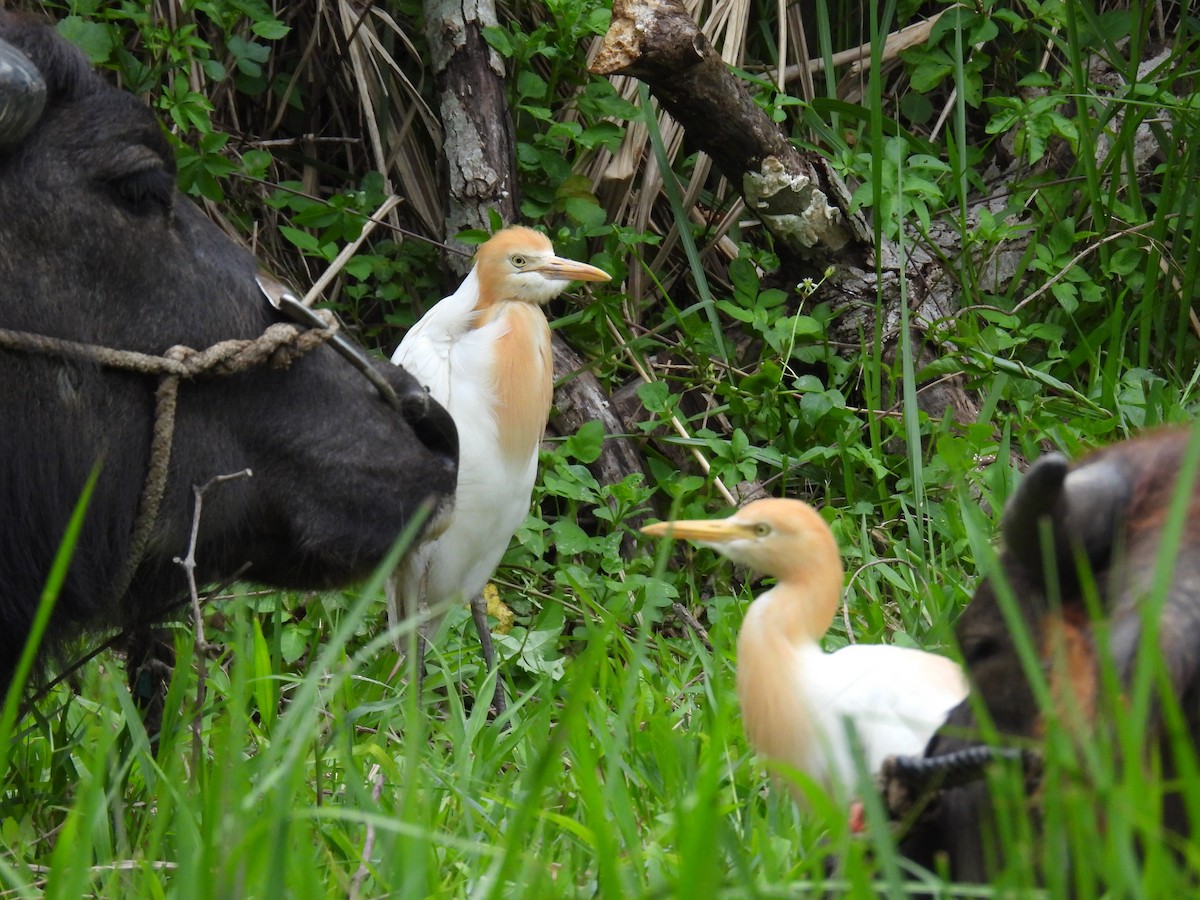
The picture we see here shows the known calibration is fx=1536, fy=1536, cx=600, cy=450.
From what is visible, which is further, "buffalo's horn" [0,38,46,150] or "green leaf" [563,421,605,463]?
"green leaf" [563,421,605,463]

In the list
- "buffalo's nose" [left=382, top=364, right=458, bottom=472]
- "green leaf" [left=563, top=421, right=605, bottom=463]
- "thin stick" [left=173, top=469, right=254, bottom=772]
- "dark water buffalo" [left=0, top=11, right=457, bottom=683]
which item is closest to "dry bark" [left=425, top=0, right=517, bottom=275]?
"green leaf" [left=563, top=421, right=605, bottom=463]

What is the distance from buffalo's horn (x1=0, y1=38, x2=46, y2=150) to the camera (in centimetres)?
234

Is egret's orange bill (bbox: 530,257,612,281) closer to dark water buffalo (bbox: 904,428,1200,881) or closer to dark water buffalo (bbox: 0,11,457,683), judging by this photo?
dark water buffalo (bbox: 0,11,457,683)

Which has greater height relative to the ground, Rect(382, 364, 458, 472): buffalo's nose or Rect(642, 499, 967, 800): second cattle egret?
Rect(382, 364, 458, 472): buffalo's nose

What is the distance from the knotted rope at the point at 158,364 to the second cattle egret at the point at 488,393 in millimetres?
1471

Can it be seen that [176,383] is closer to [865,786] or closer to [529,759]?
[529,759]

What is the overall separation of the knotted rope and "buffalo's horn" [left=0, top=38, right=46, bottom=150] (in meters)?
0.31

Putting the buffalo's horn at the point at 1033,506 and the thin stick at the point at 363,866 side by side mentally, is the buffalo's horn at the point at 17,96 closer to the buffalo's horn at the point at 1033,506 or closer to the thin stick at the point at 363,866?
Answer: the thin stick at the point at 363,866

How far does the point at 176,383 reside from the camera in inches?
99.2

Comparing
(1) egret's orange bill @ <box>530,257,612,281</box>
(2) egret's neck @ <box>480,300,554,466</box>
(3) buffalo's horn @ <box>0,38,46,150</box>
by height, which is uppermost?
(3) buffalo's horn @ <box>0,38,46,150</box>

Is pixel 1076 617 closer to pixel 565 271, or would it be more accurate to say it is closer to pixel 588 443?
pixel 565 271

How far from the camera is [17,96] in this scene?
2350 mm

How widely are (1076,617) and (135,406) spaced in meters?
1.64

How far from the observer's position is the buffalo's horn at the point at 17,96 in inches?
92.0
